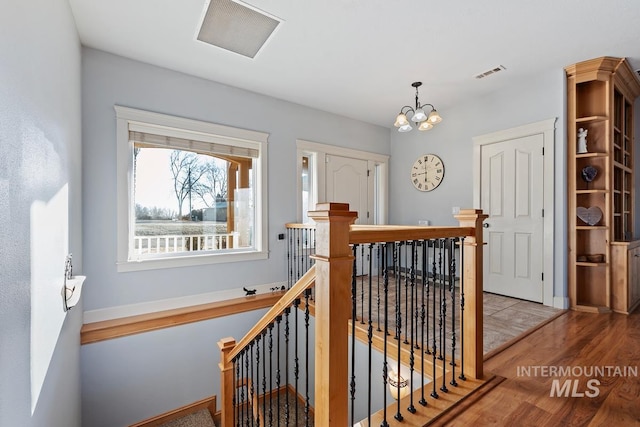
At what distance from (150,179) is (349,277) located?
3006 millimetres

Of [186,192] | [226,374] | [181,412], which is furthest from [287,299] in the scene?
[181,412]

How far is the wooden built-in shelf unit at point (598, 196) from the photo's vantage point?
3.09 metres

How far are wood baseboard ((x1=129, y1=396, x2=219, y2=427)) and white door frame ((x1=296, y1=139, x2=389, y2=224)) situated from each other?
8.22 ft

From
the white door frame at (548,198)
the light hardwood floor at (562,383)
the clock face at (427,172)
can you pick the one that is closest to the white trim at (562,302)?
the white door frame at (548,198)

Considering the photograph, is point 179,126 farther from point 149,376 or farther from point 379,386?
point 379,386

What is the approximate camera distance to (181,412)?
322 centimetres

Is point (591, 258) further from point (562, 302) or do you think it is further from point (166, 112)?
point (166, 112)

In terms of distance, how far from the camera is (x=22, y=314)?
48.4 inches

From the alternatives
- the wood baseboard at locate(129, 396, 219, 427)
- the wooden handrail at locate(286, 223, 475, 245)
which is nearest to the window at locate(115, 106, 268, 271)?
the wood baseboard at locate(129, 396, 219, 427)

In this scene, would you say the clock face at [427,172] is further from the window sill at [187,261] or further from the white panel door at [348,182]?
the window sill at [187,261]

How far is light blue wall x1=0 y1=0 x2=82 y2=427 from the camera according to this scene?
1089 mm

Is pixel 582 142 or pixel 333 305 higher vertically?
pixel 582 142

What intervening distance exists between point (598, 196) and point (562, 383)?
2472mm

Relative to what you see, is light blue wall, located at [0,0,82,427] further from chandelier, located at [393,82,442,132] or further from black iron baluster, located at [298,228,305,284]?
chandelier, located at [393,82,442,132]
